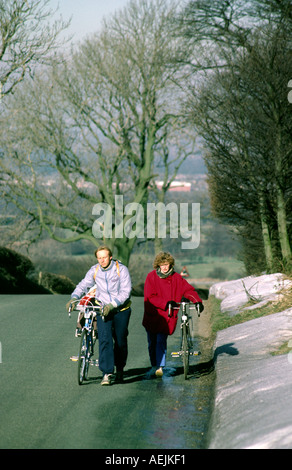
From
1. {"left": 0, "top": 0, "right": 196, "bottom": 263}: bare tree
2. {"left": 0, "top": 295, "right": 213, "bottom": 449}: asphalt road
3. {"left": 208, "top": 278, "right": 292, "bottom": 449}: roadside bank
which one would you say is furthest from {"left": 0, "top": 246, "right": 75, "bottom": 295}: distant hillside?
{"left": 208, "top": 278, "right": 292, "bottom": 449}: roadside bank

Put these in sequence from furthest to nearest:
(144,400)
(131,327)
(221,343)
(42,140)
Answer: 1. (42,140)
2. (131,327)
3. (221,343)
4. (144,400)

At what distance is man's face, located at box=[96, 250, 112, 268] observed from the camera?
9.06m

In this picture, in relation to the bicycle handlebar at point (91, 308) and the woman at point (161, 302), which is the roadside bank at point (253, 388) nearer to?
the woman at point (161, 302)

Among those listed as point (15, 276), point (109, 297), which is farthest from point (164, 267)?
point (15, 276)

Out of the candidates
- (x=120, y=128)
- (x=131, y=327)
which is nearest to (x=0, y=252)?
(x=120, y=128)

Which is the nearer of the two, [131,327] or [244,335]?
[244,335]

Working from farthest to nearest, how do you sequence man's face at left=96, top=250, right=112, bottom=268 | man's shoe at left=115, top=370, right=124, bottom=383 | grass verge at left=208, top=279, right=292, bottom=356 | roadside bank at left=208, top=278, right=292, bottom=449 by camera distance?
1. grass verge at left=208, top=279, right=292, bottom=356
2. man's shoe at left=115, top=370, right=124, bottom=383
3. man's face at left=96, top=250, right=112, bottom=268
4. roadside bank at left=208, top=278, right=292, bottom=449

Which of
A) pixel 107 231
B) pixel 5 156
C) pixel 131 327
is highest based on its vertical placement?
pixel 5 156

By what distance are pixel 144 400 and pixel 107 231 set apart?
29748 mm

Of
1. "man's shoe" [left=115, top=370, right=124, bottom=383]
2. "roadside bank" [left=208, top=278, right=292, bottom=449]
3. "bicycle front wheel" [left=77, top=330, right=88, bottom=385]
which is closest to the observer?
"roadside bank" [left=208, top=278, right=292, bottom=449]

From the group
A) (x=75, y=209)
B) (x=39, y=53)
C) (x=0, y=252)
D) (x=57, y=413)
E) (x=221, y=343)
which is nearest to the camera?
(x=57, y=413)

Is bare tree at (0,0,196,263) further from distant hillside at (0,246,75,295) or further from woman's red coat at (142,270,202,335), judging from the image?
woman's red coat at (142,270,202,335)
